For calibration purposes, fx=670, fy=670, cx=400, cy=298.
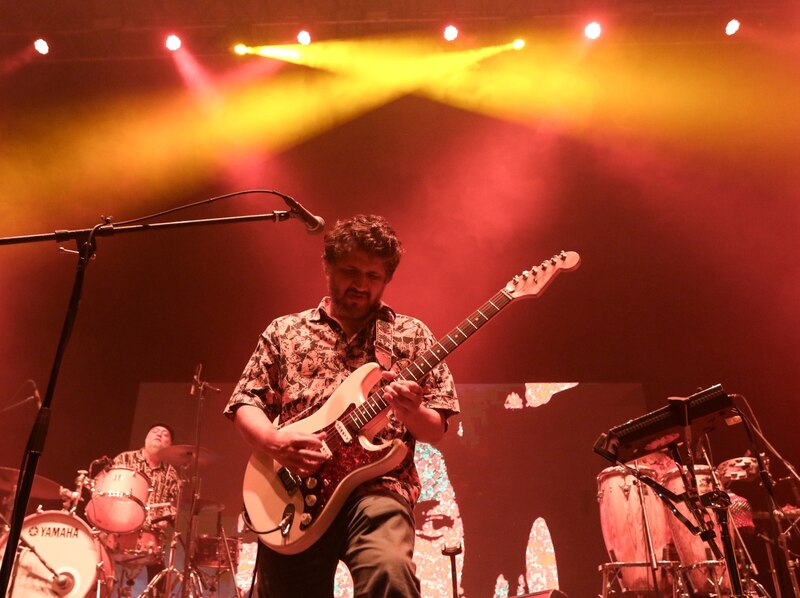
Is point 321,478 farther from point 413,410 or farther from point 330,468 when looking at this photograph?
point 413,410

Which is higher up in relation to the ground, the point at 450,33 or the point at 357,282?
the point at 450,33

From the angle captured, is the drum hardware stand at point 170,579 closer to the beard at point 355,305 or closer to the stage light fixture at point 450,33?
the beard at point 355,305

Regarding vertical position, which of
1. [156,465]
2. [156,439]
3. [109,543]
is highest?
[156,439]

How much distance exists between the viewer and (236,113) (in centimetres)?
805

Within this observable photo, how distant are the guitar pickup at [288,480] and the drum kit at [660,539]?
3773 mm

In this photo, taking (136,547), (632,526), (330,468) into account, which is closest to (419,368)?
(330,468)

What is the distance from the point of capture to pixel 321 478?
2607mm

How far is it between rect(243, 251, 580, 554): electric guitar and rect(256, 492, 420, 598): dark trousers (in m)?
0.07

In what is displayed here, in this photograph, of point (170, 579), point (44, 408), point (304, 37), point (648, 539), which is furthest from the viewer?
point (304, 37)

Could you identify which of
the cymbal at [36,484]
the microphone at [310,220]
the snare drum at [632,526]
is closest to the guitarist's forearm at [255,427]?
the microphone at [310,220]

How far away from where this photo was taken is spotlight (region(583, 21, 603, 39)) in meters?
7.56

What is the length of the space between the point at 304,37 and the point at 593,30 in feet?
10.9

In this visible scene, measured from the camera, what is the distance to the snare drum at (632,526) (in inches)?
226

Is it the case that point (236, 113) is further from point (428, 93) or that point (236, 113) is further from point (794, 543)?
point (794, 543)
